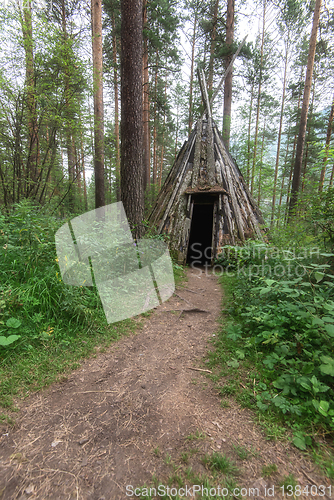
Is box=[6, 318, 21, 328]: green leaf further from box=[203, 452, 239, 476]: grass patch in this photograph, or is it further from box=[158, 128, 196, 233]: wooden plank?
box=[158, 128, 196, 233]: wooden plank

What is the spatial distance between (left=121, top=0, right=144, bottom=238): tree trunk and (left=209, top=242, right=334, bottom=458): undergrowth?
9.83 feet

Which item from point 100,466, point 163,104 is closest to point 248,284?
point 100,466

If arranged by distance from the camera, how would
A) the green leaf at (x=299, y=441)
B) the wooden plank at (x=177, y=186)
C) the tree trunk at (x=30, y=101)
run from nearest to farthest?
1. the green leaf at (x=299, y=441)
2. the tree trunk at (x=30, y=101)
3. the wooden plank at (x=177, y=186)

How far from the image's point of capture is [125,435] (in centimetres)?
167

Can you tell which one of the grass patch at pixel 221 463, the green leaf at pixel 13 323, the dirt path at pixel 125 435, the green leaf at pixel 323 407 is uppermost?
the green leaf at pixel 13 323

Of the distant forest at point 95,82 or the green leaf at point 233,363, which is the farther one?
the distant forest at point 95,82

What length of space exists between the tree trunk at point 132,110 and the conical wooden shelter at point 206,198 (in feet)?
6.29

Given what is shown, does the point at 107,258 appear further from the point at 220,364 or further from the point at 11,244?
the point at 220,364

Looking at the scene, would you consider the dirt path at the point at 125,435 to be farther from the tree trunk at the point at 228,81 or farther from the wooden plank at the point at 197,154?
the tree trunk at the point at 228,81

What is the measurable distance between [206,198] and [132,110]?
378 cm

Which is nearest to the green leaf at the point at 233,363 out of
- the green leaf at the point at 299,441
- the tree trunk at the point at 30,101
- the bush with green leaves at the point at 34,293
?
the green leaf at the point at 299,441

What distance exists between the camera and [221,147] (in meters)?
8.27

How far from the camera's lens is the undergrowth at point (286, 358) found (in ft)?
5.45

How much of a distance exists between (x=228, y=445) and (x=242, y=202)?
7137 mm
